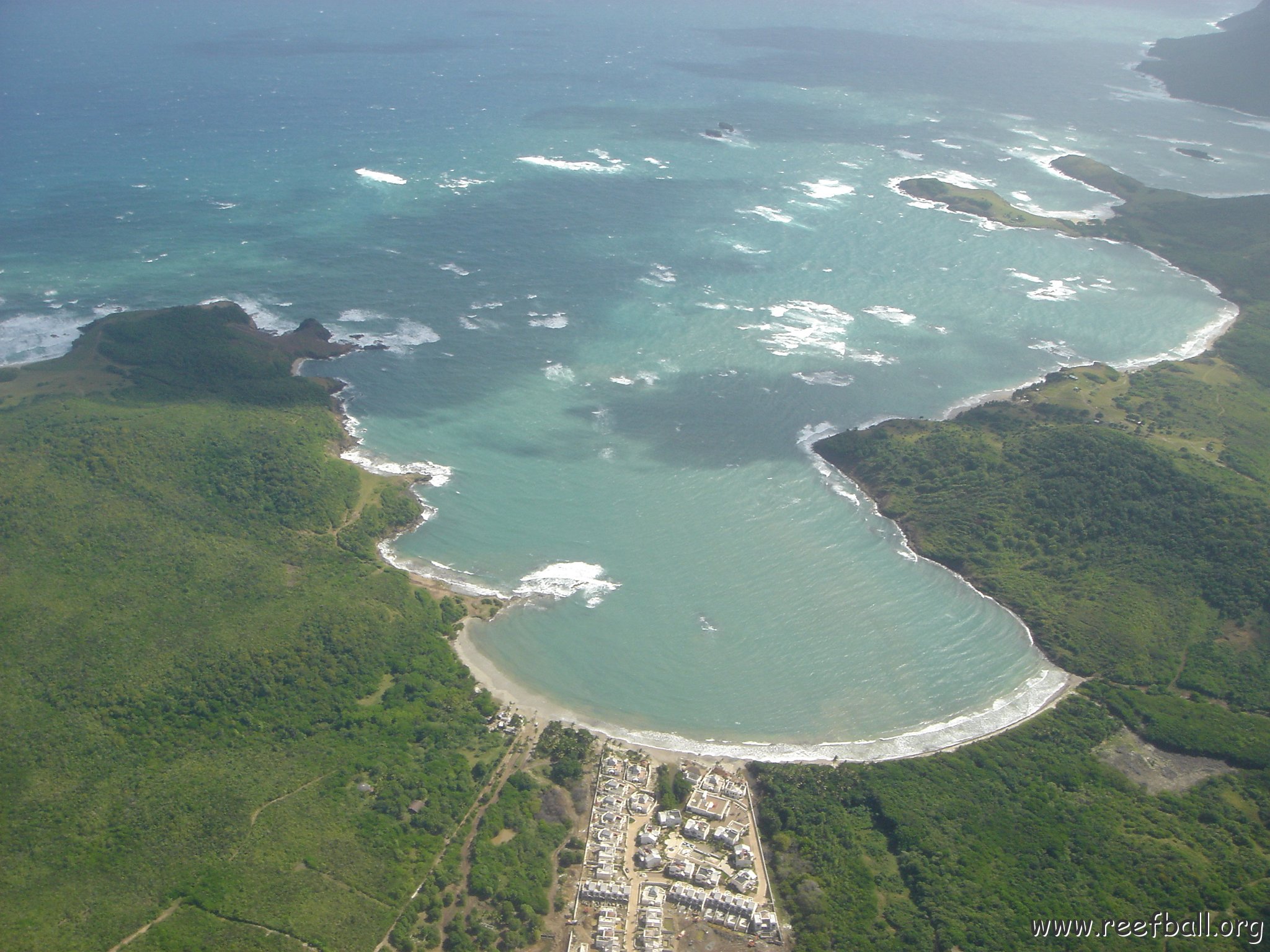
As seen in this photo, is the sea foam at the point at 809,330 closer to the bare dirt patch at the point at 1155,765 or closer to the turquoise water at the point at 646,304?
the turquoise water at the point at 646,304

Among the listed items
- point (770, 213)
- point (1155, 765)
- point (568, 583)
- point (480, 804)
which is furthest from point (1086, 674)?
point (770, 213)

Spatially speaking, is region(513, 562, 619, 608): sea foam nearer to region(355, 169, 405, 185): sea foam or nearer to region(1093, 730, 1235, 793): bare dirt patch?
region(1093, 730, 1235, 793): bare dirt patch

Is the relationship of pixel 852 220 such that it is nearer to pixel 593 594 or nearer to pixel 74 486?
pixel 593 594

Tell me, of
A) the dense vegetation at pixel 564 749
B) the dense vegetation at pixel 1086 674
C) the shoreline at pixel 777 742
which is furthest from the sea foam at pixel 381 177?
the dense vegetation at pixel 564 749

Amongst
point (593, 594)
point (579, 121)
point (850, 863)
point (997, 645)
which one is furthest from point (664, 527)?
point (579, 121)

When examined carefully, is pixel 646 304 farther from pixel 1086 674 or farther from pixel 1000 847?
pixel 1000 847

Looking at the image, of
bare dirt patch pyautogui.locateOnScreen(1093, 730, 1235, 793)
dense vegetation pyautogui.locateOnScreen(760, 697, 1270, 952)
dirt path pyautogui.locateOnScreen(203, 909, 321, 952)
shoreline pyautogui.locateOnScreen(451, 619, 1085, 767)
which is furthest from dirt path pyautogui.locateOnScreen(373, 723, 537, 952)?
bare dirt patch pyautogui.locateOnScreen(1093, 730, 1235, 793)
